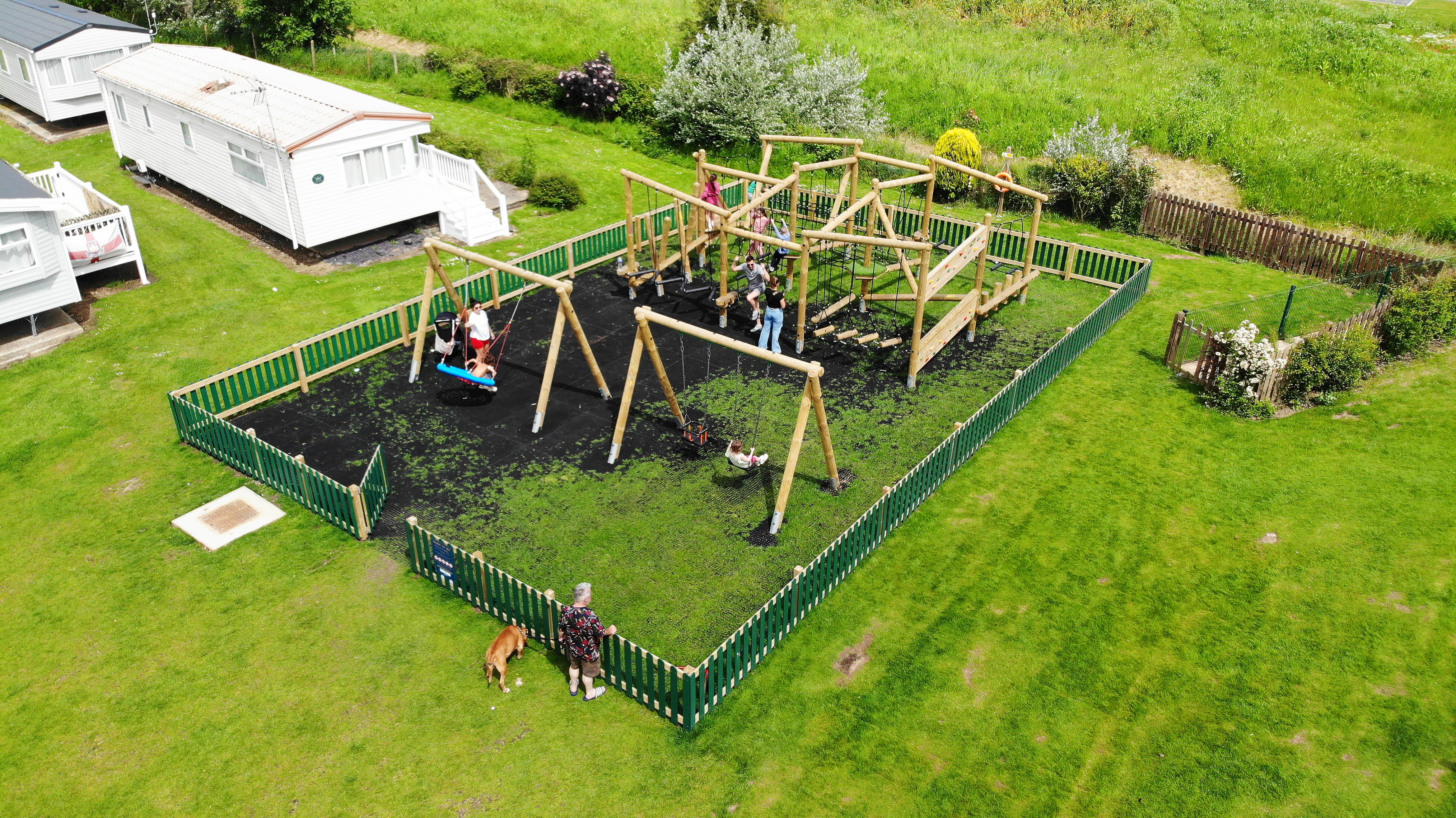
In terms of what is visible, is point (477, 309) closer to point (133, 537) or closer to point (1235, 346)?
point (133, 537)

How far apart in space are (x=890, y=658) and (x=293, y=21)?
3825 cm

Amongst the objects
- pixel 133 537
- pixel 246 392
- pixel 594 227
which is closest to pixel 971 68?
pixel 594 227

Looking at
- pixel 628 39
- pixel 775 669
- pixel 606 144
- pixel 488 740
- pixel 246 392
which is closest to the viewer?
pixel 488 740

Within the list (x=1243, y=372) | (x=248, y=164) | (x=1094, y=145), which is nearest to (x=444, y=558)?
(x=1243, y=372)

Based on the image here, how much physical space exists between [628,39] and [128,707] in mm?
34687

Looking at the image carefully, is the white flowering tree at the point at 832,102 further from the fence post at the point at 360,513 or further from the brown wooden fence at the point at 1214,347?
the fence post at the point at 360,513

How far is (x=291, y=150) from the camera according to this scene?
75.8 ft

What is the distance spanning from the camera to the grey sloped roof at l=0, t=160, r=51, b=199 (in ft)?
65.1

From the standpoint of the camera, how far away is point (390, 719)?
482 inches

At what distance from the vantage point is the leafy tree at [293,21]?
39.9 meters

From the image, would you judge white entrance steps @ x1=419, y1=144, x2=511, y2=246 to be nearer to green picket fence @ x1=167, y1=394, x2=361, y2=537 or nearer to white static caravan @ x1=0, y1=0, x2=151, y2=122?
green picket fence @ x1=167, y1=394, x2=361, y2=537

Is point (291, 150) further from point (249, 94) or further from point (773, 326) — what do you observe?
point (773, 326)

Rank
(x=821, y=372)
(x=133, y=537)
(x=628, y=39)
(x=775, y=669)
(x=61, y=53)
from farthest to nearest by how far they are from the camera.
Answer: (x=628, y=39) < (x=61, y=53) < (x=133, y=537) < (x=821, y=372) < (x=775, y=669)

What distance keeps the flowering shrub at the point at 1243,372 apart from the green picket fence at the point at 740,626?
17.2ft
